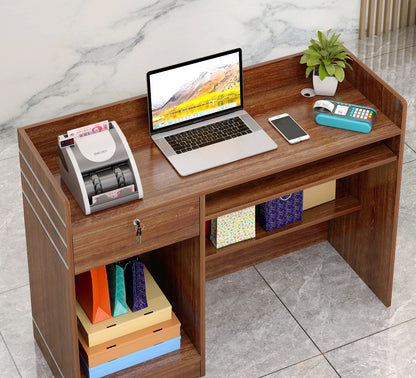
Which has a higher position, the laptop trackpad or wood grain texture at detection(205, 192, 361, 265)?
the laptop trackpad

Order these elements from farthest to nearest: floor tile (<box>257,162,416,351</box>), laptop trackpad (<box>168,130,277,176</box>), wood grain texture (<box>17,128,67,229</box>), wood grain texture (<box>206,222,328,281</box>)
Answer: wood grain texture (<box>206,222,328,281</box>)
floor tile (<box>257,162,416,351</box>)
laptop trackpad (<box>168,130,277,176</box>)
wood grain texture (<box>17,128,67,229</box>)

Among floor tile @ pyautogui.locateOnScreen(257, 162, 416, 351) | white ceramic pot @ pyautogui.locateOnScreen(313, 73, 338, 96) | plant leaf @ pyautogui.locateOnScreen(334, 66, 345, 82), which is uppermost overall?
plant leaf @ pyautogui.locateOnScreen(334, 66, 345, 82)

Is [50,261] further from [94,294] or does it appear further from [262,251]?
[262,251]

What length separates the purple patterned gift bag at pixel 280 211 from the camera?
3848 mm

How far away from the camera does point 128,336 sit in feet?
11.5

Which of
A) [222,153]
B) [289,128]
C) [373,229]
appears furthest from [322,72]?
[373,229]

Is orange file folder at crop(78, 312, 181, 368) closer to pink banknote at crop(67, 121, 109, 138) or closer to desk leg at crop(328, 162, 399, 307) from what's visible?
pink banknote at crop(67, 121, 109, 138)

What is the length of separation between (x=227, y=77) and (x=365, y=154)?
2.08 ft

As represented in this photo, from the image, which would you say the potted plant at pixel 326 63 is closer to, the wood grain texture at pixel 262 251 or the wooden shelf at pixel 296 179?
the wooden shelf at pixel 296 179

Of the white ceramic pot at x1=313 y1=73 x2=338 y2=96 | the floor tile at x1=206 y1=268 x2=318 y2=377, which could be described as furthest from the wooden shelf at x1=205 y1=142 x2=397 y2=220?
the floor tile at x1=206 y1=268 x2=318 y2=377

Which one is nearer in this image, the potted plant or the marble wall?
the potted plant

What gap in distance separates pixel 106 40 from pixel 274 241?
1.57 metres

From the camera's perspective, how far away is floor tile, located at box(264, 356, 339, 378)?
3.73m

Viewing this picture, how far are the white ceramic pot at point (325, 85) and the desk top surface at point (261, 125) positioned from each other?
32 mm
